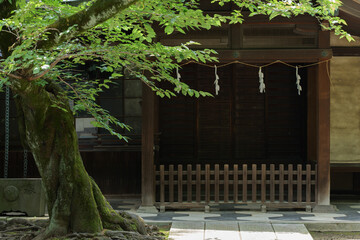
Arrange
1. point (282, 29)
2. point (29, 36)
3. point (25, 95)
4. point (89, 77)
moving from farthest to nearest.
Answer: point (89, 77) < point (282, 29) < point (25, 95) < point (29, 36)

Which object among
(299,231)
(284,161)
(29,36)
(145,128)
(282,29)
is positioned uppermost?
(282,29)

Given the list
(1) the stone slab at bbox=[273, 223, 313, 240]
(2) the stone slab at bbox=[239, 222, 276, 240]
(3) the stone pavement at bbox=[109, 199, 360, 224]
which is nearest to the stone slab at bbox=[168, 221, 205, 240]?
(3) the stone pavement at bbox=[109, 199, 360, 224]

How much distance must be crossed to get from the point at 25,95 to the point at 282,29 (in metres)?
6.52

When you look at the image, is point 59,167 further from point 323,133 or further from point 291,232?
point 323,133

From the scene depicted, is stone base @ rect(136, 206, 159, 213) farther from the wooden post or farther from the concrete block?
the concrete block

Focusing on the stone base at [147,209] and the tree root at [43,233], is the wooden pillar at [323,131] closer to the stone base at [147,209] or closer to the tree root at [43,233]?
the stone base at [147,209]

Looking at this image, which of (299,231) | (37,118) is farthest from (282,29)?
(37,118)

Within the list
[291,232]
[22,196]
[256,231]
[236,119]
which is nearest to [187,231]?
[256,231]

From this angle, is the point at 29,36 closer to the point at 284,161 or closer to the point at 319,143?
the point at 319,143

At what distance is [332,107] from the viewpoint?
14078 mm

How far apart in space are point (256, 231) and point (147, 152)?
3441mm

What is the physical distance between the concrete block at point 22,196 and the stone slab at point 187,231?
3032mm

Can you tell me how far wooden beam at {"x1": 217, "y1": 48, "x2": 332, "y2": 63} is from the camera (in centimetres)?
1214

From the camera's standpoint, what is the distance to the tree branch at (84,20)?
273 inches
